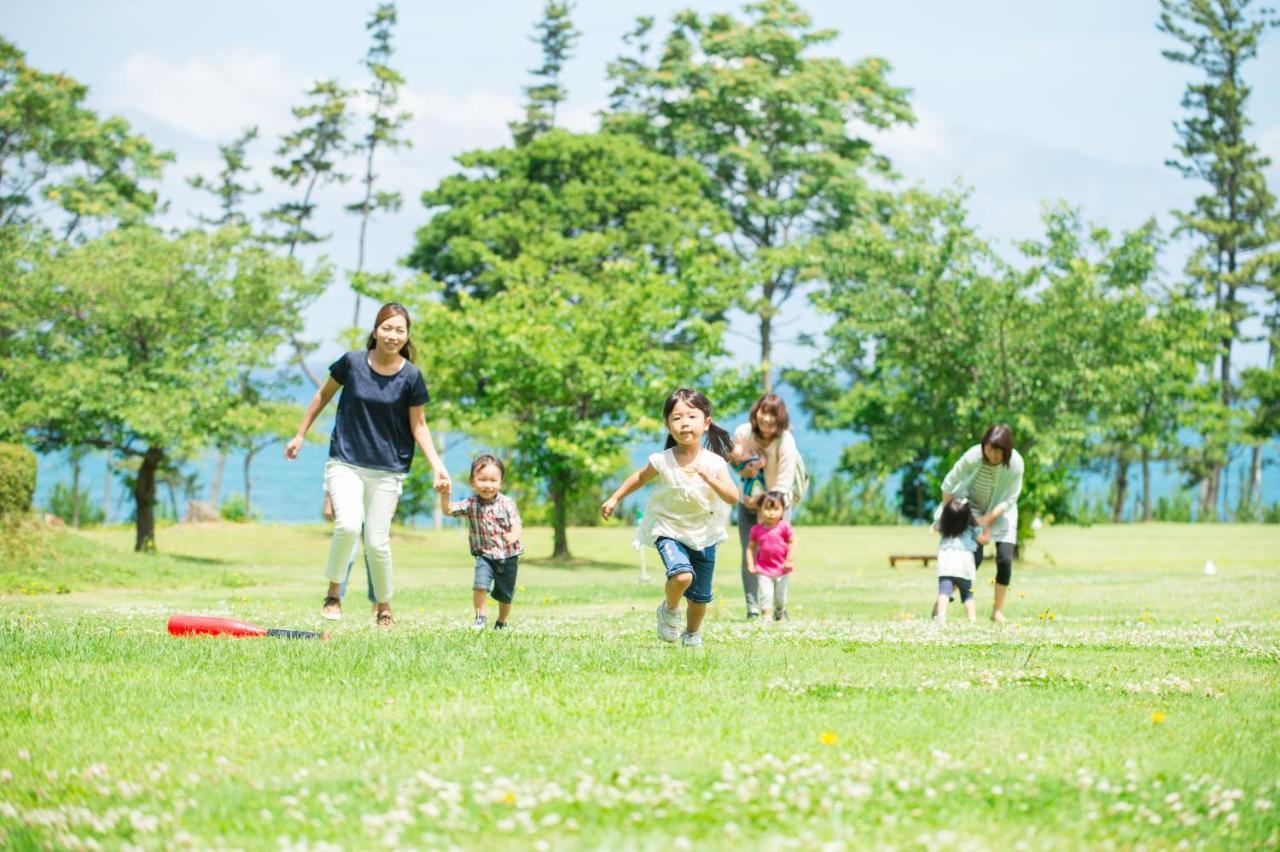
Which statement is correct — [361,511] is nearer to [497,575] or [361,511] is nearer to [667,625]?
[497,575]

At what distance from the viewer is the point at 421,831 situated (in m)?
4.87

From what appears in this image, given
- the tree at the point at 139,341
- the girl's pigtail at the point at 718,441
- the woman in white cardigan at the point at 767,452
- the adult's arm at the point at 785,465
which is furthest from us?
the tree at the point at 139,341

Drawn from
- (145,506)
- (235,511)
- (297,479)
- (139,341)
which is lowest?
(297,479)

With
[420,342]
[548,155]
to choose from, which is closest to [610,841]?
[420,342]

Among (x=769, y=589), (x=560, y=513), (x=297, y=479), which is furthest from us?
(x=297, y=479)

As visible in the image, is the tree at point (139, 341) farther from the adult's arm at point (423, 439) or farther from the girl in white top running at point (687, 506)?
the girl in white top running at point (687, 506)

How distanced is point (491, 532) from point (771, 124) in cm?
4141

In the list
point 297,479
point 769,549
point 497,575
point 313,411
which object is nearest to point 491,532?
point 497,575

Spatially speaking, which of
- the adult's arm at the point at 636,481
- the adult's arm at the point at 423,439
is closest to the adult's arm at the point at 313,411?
the adult's arm at the point at 423,439

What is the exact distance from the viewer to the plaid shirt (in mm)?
12094

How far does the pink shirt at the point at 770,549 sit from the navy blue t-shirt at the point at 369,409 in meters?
4.25

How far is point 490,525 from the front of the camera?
12.1 meters

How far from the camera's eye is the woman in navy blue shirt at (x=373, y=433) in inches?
454

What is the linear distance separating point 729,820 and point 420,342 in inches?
1205
